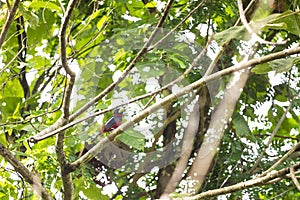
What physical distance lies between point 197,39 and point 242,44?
0.33ft

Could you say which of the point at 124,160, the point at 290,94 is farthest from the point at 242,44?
the point at 124,160

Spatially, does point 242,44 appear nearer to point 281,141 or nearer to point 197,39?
point 197,39

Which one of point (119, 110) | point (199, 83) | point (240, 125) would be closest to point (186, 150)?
point (240, 125)

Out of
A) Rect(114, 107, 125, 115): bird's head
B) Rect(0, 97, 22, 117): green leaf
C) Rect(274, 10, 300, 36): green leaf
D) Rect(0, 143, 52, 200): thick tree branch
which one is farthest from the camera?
Rect(0, 97, 22, 117): green leaf

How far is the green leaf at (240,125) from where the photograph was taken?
121cm

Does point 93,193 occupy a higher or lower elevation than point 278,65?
higher

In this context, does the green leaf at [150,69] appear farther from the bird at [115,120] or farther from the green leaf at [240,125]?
the green leaf at [240,125]

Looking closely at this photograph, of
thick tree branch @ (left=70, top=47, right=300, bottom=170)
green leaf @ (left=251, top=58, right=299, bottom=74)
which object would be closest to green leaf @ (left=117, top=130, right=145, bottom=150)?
thick tree branch @ (left=70, top=47, right=300, bottom=170)

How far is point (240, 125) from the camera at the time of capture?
4.02ft

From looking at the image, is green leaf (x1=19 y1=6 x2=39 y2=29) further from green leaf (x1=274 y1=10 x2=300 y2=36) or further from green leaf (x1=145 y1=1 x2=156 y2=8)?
green leaf (x1=274 y1=10 x2=300 y2=36)

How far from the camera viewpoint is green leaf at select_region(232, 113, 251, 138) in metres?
1.21

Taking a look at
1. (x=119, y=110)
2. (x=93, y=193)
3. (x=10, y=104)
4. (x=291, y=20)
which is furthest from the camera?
(x=10, y=104)

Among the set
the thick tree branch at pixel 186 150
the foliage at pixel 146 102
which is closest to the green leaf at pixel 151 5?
the foliage at pixel 146 102

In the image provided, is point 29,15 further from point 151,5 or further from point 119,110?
point 151,5
